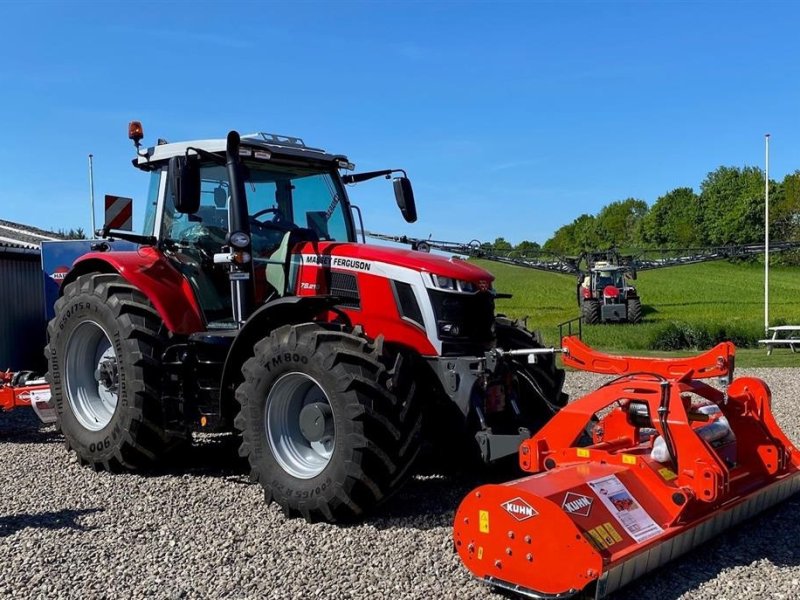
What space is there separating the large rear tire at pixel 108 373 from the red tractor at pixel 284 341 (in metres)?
0.01

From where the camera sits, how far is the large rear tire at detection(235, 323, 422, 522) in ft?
16.3

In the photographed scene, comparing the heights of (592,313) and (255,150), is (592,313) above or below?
below

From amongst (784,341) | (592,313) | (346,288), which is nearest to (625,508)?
(346,288)

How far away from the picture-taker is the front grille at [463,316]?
18.2 ft

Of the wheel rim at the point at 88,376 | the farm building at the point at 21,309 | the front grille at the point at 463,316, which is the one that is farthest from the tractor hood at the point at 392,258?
the farm building at the point at 21,309

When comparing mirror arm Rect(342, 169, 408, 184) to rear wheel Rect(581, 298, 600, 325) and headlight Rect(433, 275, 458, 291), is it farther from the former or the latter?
rear wheel Rect(581, 298, 600, 325)

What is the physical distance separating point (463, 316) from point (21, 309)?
6.95m

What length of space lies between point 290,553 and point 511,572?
140cm

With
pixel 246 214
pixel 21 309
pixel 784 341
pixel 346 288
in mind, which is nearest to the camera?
pixel 346 288

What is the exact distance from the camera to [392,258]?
5.73m

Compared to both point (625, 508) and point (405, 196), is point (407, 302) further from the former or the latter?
point (625, 508)

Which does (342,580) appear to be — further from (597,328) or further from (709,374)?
(597,328)

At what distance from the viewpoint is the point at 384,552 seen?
186 inches

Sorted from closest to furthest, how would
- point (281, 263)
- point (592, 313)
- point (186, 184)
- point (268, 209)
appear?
point (186, 184), point (281, 263), point (268, 209), point (592, 313)
